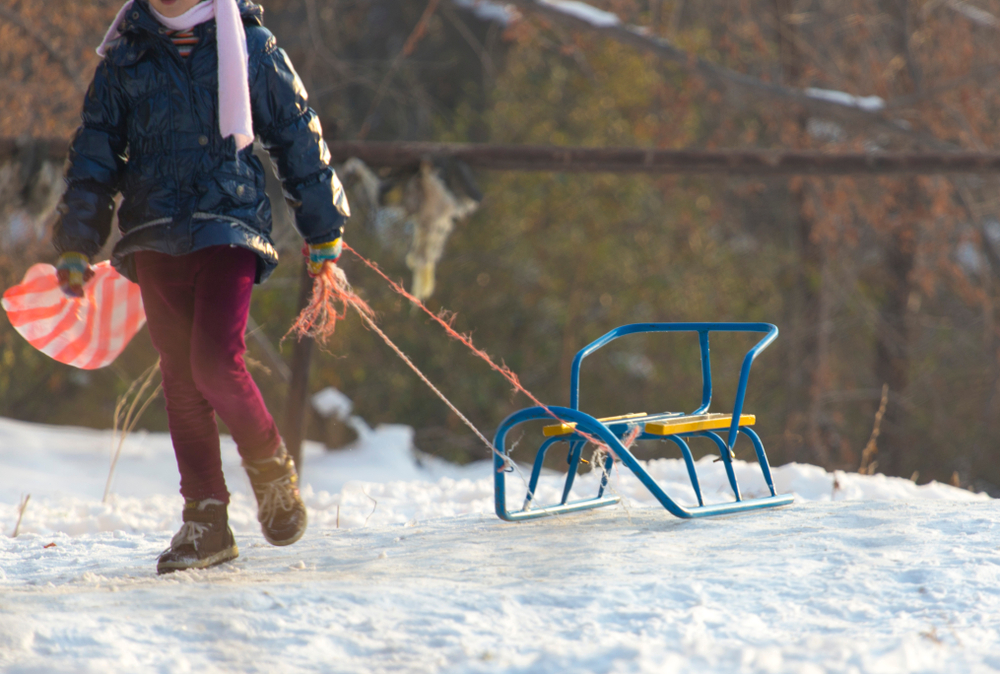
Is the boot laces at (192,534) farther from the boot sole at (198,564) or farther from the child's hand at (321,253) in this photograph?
the child's hand at (321,253)

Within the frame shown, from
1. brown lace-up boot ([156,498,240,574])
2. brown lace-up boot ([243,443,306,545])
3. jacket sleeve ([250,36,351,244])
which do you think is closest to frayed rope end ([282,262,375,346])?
jacket sleeve ([250,36,351,244])

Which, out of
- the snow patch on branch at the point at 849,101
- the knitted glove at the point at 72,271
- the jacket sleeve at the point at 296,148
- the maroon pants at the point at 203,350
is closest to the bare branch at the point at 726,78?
the snow patch on branch at the point at 849,101

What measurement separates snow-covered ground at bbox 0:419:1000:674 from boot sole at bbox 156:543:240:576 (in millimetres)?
49

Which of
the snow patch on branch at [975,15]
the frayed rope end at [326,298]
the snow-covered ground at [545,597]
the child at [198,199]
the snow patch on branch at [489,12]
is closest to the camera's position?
the snow-covered ground at [545,597]

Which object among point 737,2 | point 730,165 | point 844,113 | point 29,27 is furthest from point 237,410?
point 737,2

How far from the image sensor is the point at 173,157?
92.0 inches

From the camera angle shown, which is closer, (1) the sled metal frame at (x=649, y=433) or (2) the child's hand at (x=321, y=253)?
(2) the child's hand at (x=321, y=253)

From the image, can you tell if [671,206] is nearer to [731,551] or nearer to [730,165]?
[730,165]

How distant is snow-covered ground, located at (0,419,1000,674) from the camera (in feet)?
5.53

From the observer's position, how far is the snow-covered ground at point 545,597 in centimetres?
169

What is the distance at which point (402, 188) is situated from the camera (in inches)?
168

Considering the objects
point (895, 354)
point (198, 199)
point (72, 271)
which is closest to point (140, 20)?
point (198, 199)

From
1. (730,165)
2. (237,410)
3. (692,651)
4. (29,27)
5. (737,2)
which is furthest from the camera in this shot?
(737,2)

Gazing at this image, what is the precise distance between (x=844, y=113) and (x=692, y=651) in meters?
6.34
